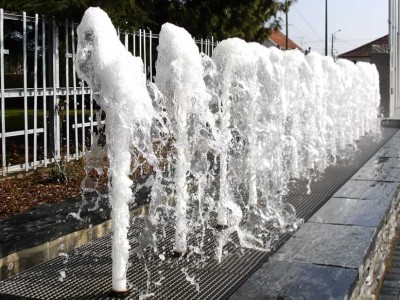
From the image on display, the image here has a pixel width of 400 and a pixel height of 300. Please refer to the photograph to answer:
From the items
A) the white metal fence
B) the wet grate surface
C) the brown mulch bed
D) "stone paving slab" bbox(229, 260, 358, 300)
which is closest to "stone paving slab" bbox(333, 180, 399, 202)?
the wet grate surface

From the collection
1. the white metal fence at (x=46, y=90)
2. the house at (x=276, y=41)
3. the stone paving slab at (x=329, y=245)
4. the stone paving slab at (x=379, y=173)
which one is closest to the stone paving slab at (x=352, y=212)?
the stone paving slab at (x=329, y=245)

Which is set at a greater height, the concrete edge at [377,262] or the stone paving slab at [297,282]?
the stone paving slab at [297,282]

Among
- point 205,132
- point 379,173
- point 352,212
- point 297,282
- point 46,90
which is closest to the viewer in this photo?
point 297,282

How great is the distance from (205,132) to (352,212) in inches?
58.8

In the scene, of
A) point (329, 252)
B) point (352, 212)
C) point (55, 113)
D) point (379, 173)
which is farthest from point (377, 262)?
point (55, 113)

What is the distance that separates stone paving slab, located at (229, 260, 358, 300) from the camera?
304 cm

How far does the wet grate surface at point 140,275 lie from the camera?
3424mm

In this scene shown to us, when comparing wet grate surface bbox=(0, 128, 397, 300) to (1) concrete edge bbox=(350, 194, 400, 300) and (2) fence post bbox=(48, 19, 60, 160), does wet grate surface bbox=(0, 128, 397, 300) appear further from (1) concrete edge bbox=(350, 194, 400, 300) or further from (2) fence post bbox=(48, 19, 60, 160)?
(2) fence post bbox=(48, 19, 60, 160)

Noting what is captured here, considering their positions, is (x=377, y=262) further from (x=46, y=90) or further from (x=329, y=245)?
(x=46, y=90)

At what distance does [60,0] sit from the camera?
7.89 meters

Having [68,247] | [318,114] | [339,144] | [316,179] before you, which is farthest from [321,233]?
[339,144]

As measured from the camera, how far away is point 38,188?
6109 mm

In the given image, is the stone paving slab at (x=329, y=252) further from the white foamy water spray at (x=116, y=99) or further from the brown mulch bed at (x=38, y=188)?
the brown mulch bed at (x=38, y=188)

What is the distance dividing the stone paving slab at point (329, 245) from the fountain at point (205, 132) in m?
0.40
